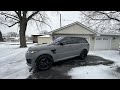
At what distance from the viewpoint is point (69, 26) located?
48.3ft

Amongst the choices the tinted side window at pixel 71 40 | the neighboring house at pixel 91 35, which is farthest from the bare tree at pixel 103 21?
the tinted side window at pixel 71 40

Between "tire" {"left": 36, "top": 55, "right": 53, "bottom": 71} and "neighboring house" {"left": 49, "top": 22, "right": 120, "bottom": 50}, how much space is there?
27.3 feet

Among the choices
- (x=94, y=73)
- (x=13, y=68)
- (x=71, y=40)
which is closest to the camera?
(x=94, y=73)

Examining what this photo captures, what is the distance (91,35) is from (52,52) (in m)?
10.7

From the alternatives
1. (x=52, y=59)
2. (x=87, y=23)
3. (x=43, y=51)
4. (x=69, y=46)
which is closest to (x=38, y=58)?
(x=43, y=51)

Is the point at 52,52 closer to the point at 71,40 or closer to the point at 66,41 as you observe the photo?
the point at 66,41

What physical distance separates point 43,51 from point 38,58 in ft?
1.55

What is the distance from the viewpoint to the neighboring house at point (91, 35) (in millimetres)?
14422

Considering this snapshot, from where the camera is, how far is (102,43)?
16.4 metres

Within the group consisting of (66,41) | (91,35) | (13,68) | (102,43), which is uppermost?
(91,35)

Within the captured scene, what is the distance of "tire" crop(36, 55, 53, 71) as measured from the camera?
5680 mm

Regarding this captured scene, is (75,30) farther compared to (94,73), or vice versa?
(75,30)

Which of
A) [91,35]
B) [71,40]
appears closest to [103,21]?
[91,35]
